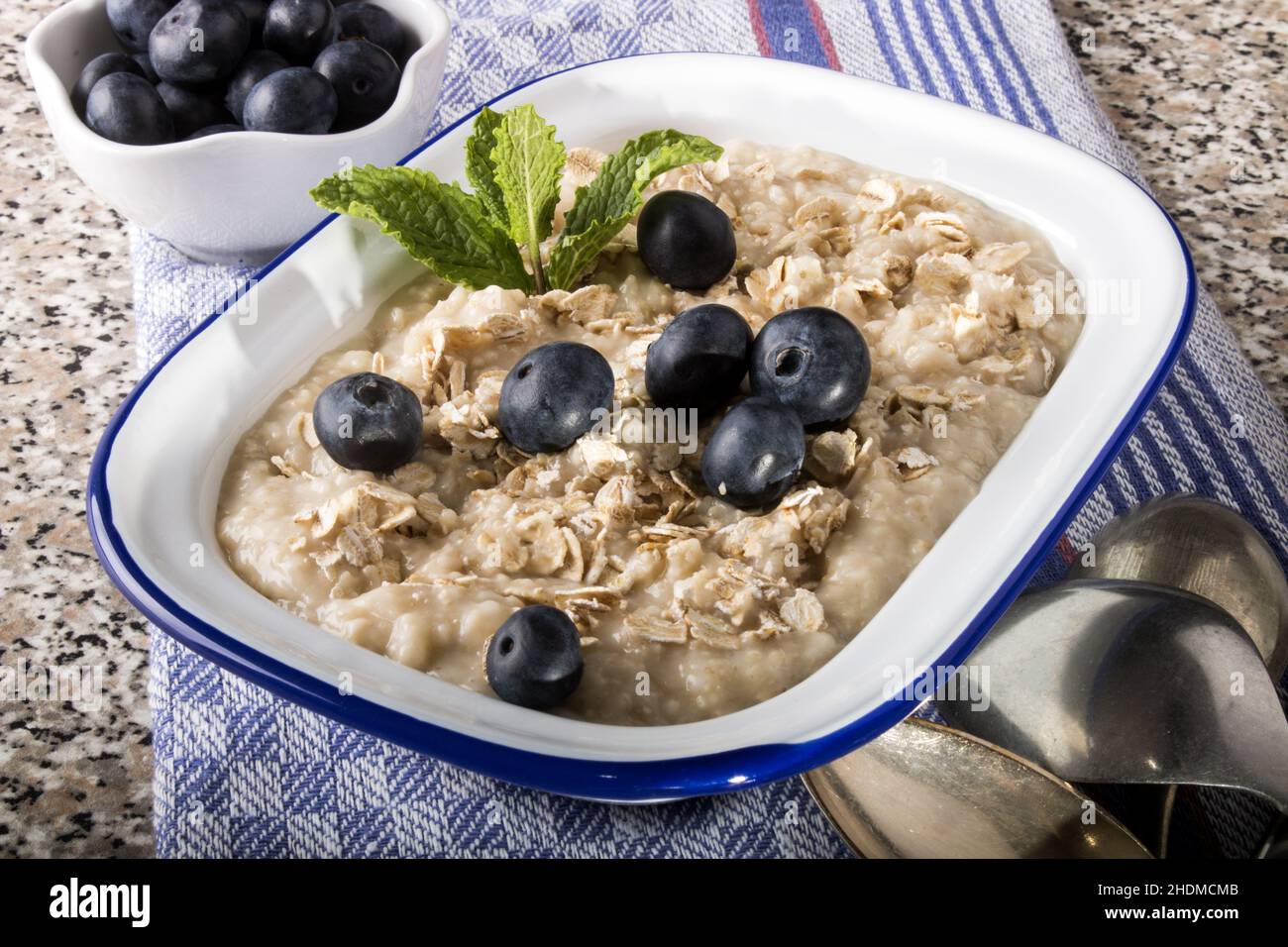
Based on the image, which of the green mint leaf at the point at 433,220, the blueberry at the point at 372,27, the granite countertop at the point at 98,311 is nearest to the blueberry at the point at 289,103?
the blueberry at the point at 372,27

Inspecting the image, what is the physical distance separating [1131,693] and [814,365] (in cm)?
54

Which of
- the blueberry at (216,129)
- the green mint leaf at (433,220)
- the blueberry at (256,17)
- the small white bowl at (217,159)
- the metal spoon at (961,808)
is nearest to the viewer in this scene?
the metal spoon at (961,808)

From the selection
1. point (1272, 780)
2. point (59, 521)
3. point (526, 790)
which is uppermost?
point (1272, 780)

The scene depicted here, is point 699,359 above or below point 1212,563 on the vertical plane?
above

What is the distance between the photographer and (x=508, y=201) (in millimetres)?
1836

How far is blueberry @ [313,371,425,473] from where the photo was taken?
156 centimetres

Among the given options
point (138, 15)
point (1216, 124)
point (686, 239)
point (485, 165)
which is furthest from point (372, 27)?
point (1216, 124)

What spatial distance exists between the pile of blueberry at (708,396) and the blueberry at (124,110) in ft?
2.42

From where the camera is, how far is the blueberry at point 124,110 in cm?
207

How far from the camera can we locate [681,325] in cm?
162

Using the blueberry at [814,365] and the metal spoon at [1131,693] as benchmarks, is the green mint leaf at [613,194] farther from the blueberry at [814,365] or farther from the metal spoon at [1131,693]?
the metal spoon at [1131,693]

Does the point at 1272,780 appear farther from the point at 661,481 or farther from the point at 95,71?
the point at 95,71

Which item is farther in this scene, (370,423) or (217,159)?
(217,159)

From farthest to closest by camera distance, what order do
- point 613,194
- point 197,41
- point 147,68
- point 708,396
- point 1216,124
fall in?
point 1216,124 → point 147,68 → point 197,41 → point 613,194 → point 708,396
